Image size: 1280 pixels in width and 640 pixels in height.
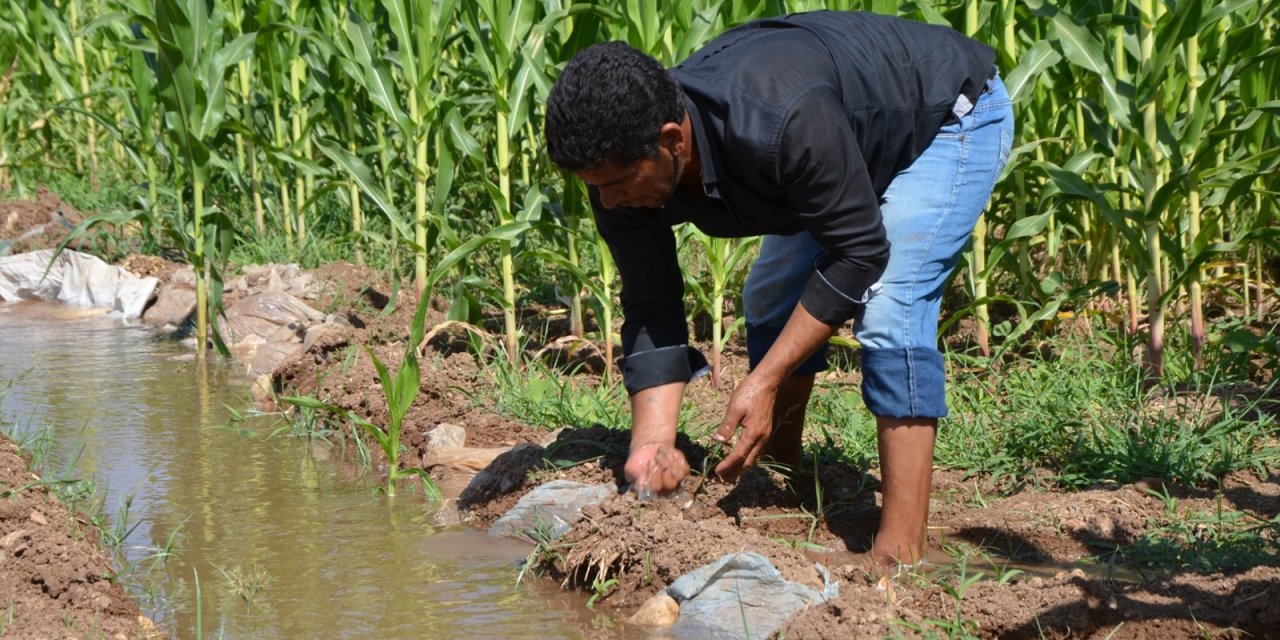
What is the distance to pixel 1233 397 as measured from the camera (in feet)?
15.0

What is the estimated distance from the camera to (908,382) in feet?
10.6

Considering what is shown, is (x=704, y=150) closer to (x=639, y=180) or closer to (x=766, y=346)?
(x=639, y=180)

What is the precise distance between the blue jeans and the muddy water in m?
0.93

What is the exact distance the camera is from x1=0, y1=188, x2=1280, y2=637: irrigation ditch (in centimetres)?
295

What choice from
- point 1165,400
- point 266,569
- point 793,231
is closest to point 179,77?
point 266,569

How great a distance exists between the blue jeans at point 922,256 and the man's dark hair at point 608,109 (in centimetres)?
71

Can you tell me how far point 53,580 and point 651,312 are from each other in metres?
1.61

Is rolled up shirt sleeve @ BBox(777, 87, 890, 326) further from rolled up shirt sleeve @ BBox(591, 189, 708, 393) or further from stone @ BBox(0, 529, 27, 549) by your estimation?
stone @ BBox(0, 529, 27, 549)

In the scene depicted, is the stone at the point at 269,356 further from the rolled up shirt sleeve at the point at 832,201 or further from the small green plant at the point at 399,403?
the rolled up shirt sleeve at the point at 832,201

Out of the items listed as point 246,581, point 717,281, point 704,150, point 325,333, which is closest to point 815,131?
point 704,150

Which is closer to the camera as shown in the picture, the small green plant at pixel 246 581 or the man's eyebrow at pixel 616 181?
the man's eyebrow at pixel 616 181

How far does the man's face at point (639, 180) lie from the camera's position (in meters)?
2.87

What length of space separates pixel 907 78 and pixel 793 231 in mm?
459

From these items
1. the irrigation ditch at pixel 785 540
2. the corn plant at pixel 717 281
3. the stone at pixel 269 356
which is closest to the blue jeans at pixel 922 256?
the irrigation ditch at pixel 785 540
